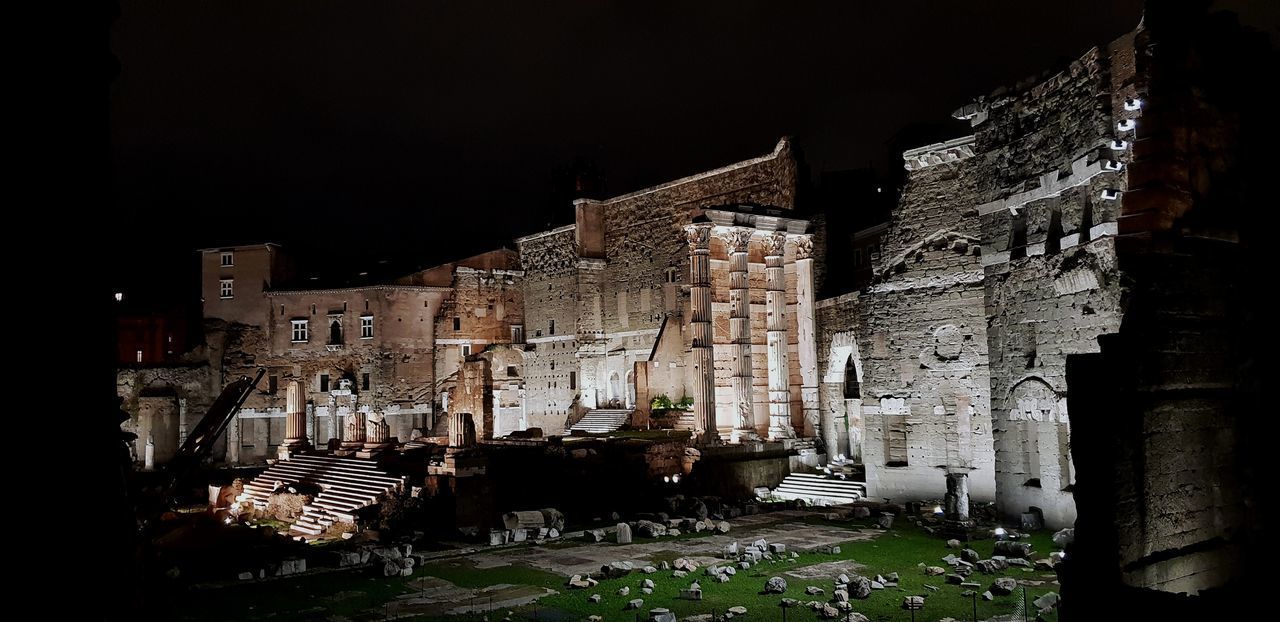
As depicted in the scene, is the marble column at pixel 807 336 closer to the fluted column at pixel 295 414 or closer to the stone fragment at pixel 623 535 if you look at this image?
the stone fragment at pixel 623 535

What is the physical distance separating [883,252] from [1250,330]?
13014mm

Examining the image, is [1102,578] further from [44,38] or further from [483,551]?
[483,551]

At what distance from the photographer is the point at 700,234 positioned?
2859cm

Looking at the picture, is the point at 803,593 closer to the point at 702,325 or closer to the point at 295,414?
the point at 702,325

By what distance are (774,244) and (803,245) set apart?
1185mm

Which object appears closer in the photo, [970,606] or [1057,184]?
[970,606]

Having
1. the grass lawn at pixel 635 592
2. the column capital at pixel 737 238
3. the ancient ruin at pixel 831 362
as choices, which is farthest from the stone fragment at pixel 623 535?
the column capital at pixel 737 238

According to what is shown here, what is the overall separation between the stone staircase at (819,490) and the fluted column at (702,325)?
10.1 ft

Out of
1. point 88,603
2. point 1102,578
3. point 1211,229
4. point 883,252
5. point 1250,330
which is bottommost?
point 1102,578

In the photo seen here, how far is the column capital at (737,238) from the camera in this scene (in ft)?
95.5

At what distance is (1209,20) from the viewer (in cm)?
1042

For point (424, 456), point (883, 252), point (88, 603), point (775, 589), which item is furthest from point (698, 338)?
point (88, 603)

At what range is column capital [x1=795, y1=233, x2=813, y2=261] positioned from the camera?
30.3m

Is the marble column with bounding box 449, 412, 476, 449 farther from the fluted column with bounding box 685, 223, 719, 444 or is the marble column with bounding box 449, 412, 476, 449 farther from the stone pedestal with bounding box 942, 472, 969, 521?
the stone pedestal with bounding box 942, 472, 969, 521
